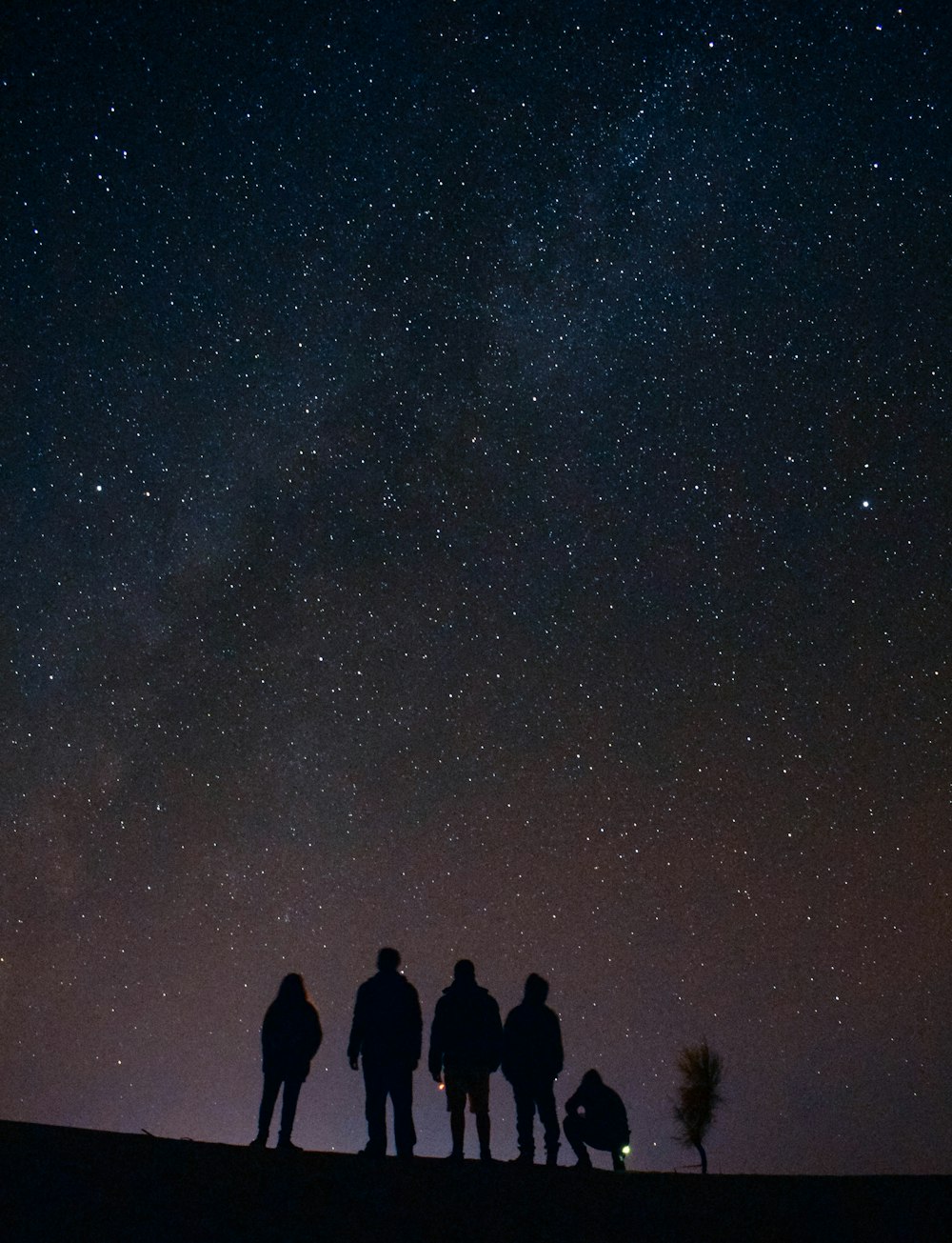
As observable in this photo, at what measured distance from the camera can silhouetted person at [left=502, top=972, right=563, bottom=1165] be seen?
7344mm

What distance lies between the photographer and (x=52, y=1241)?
405cm

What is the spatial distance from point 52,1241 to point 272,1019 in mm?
3151

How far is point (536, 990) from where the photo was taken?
24.9ft

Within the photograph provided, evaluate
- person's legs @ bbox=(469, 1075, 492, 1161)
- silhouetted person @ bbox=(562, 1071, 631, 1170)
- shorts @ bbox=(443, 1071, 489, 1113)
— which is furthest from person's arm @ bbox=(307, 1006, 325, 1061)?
silhouetted person @ bbox=(562, 1071, 631, 1170)

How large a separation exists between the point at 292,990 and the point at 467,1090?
1.46 meters

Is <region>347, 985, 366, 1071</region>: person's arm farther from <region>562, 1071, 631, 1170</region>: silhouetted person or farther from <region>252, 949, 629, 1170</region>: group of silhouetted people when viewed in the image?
<region>562, 1071, 631, 1170</region>: silhouetted person

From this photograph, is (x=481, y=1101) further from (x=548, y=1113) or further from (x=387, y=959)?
(x=387, y=959)

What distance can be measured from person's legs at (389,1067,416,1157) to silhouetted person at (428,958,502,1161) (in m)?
0.31

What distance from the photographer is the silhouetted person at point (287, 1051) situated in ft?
23.1

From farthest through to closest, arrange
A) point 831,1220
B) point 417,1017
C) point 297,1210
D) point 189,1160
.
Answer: point 417,1017, point 831,1220, point 189,1160, point 297,1210

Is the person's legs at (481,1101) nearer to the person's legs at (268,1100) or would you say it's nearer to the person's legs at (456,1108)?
the person's legs at (456,1108)

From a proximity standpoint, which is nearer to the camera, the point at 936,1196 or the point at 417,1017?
the point at 936,1196

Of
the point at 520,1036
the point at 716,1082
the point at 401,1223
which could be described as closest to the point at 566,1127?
the point at 520,1036

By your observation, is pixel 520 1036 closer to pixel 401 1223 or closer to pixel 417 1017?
pixel 417 1017
